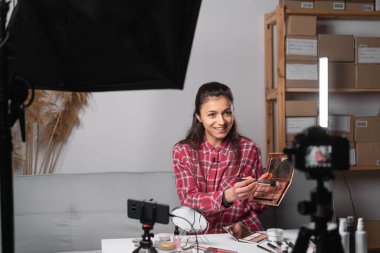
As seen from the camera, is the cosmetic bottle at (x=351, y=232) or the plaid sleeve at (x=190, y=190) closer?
the cosmetic bottle at (x=351, y=232)

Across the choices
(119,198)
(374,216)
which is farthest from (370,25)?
(119,198)

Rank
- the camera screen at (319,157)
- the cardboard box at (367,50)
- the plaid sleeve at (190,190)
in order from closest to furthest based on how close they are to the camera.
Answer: the camera screen at (319,157), the plaid sleeve at (190,190), the cardboard box at (367,50)

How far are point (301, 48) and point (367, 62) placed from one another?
1.57 ft

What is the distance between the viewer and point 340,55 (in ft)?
9.41

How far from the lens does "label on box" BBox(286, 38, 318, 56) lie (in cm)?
280

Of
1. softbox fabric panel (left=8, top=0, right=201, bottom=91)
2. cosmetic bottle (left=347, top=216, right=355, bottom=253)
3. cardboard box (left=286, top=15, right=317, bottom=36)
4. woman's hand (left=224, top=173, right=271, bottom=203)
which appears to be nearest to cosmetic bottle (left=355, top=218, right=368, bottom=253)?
cosmetic bottle (left=347, top=216, right=355, bottom=253)

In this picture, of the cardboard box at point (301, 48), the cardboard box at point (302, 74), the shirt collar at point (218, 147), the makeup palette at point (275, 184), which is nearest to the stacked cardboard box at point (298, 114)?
the cardboard box at point (302, 74)

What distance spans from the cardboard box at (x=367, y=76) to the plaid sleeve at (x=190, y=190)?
1.38 m

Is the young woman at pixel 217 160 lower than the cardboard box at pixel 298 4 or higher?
lower

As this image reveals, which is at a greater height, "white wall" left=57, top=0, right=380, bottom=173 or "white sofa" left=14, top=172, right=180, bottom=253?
"white wall" left=57, top=0, right=380, bottom=173

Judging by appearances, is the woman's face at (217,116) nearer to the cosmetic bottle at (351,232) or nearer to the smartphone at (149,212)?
the cosmetic bottle at (351,232)

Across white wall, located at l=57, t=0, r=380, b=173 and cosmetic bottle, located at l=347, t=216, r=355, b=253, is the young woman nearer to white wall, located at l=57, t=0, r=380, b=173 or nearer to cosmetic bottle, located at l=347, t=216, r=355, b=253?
white wall, located at l=57, t=0, r=380, b=173

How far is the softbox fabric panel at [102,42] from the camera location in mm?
973

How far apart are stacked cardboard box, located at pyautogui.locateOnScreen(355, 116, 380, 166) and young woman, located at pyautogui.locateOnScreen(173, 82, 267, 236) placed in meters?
0.94
